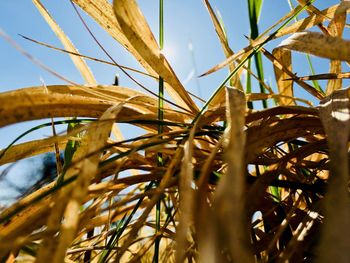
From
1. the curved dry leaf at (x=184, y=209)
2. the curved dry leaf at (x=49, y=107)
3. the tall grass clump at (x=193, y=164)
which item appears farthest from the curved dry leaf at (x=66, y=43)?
the curved dry leaf at (x=184, y=209)

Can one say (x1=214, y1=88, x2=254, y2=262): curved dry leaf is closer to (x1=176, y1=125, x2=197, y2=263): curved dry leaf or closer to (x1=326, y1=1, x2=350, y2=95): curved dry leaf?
(x1=176, y1=125, x2=197, y2=263): curved dry leaf

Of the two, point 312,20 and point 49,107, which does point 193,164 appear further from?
point 312,20

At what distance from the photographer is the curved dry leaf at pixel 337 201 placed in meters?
0.23

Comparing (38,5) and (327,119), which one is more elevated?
(38,5)

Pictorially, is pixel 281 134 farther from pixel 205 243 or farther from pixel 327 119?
pixel 205 243

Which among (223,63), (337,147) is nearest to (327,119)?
(337,147)

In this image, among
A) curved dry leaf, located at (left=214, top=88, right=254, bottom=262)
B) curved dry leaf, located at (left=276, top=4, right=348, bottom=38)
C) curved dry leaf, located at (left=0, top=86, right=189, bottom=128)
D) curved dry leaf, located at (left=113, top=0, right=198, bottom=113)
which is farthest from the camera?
curved dry leaf, located at (left=276, top=4, right=348, bottom=38)

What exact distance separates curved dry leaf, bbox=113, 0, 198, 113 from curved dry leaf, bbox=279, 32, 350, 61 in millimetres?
175

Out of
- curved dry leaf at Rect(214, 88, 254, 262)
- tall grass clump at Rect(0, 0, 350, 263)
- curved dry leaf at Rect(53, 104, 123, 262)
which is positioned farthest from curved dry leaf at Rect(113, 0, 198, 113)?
curved dry leaf at Rect(214, 88, 254, 262)

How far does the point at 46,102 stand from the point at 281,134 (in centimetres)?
27

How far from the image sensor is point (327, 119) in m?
0.37

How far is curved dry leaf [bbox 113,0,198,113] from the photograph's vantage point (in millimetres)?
484

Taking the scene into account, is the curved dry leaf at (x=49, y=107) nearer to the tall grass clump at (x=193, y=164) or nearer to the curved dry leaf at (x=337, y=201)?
the tall grass clump at (x=193, y=164)

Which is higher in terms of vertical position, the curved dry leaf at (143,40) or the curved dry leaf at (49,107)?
the curved dry leaf at (143,40)
